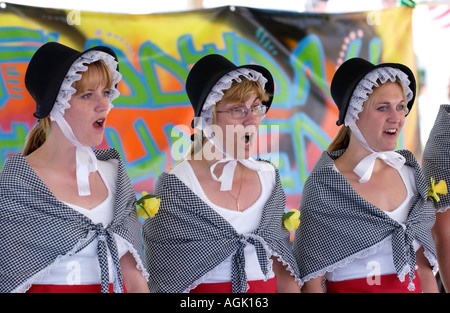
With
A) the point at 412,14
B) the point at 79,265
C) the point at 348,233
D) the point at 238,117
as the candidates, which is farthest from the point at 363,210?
the point at 412,14

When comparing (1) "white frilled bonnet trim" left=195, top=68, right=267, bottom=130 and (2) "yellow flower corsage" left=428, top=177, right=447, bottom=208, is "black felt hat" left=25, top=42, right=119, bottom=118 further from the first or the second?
(2) "yellow flower corsage" left=428, top=177, right=447, bottom=208

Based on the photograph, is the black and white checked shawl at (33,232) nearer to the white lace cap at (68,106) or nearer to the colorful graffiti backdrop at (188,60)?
the white lace cap at (68,106)

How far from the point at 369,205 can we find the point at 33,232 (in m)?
1.62

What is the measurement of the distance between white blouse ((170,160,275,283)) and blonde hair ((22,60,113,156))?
579mm

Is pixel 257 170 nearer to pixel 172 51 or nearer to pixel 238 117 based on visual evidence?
pixel 238 117

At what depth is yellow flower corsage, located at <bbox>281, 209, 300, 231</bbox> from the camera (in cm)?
325

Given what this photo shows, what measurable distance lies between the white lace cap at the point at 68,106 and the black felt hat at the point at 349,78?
48.4 inches

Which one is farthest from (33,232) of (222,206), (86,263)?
(222,206)

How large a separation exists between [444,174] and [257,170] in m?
1.09

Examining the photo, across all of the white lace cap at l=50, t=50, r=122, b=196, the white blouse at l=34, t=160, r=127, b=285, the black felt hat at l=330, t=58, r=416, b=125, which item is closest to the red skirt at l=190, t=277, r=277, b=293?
the white blouse at l=34, t=160, r=127, b=285

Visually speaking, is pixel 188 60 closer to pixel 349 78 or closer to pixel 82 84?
pixel 349 78

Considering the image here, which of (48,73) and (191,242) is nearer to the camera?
(48,73)

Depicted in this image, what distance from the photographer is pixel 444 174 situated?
142 inches

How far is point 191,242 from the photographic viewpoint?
304cm
